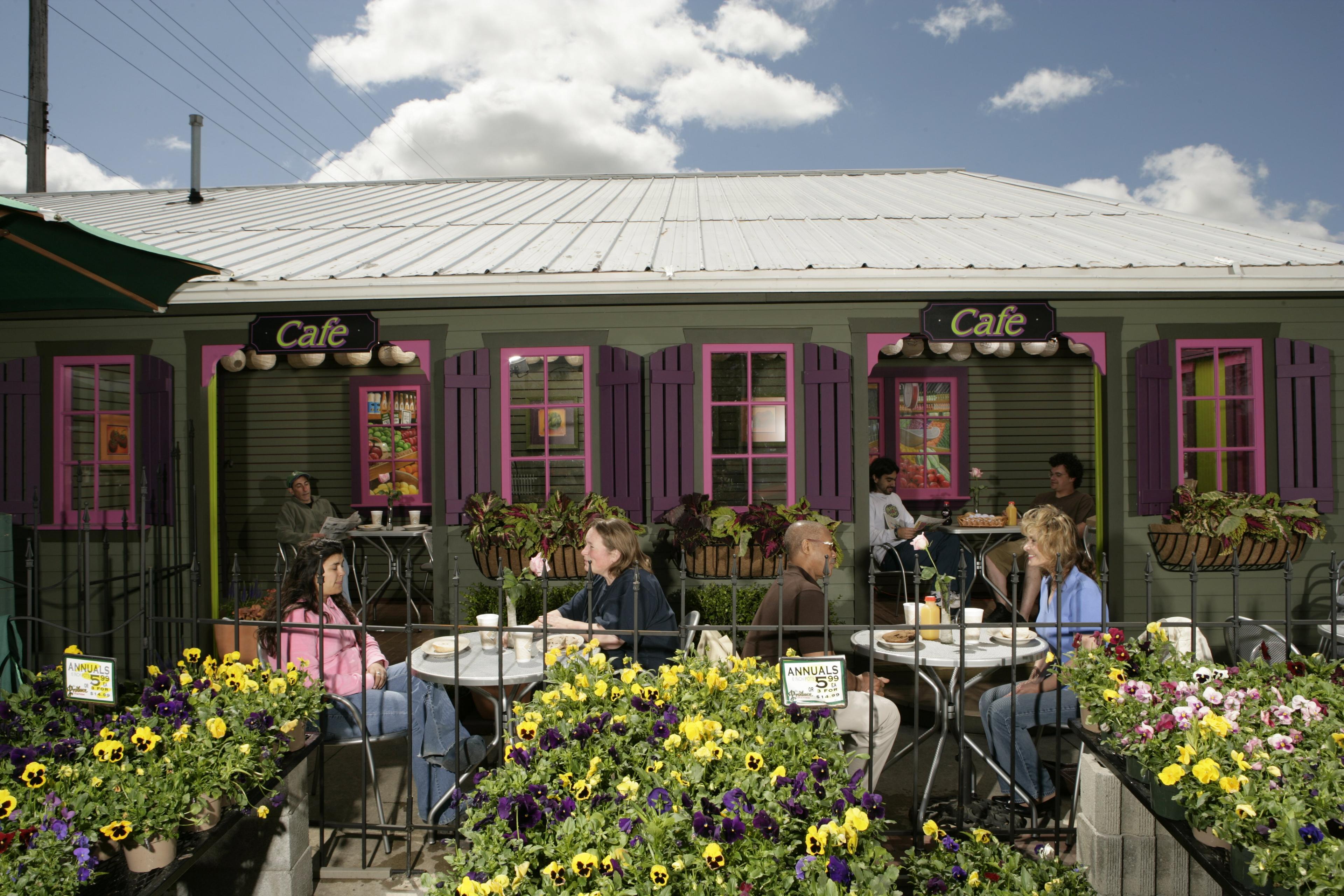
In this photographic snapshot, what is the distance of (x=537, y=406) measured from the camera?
6.11 metres

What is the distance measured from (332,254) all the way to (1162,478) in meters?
6.59

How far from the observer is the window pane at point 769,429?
8.12 metres

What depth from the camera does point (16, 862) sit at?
1.86m

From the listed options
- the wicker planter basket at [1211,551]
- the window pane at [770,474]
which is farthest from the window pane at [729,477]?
the wicker planter basket at [1211,551]

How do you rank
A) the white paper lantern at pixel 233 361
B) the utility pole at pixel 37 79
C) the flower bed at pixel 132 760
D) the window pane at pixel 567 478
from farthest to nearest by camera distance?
the utility pole at pixel 37 79, the window pane at pixel 567 478, the white paper lantern at pixel 233 361, the flower bed at pixel 132 760

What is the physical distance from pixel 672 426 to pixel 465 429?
5.17 ft

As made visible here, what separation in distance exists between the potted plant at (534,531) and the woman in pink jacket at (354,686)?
1988 mm

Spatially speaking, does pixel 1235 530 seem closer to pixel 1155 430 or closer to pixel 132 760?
pixel 1155 430

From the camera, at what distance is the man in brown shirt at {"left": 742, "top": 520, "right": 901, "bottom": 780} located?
342 centimetres

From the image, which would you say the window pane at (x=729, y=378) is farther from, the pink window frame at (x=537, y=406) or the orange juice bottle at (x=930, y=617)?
the orange juice bottle at (x=930, y=617)

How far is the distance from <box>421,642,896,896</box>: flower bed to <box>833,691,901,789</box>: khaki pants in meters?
0.91

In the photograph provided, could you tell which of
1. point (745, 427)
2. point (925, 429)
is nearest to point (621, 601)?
point (745, 427)

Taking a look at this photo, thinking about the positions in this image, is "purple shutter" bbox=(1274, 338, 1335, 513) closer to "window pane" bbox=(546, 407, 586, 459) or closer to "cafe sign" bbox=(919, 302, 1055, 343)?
"cafe sign" bbox=(919, 302, 1055, 343)

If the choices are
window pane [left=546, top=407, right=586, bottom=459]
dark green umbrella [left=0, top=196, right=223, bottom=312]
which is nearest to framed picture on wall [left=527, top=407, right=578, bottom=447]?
window pane [left=546, top=407, right=586, bottom=459]
